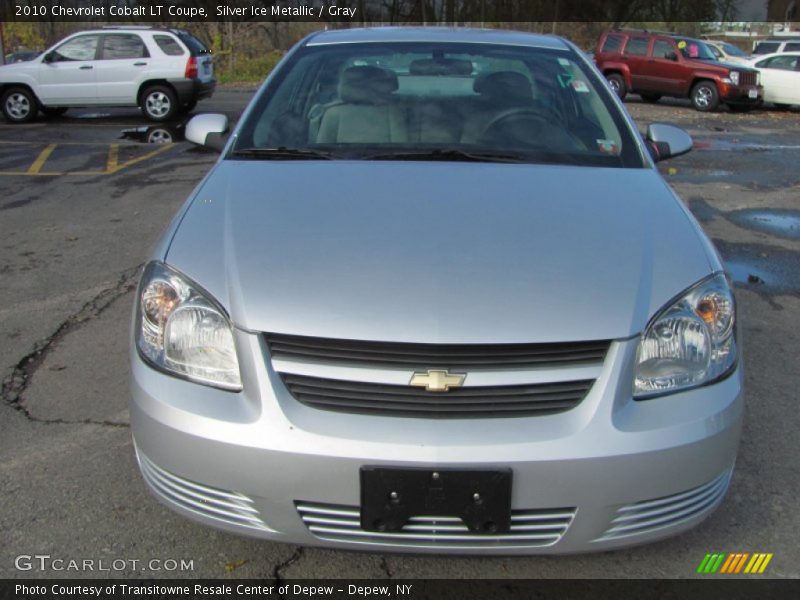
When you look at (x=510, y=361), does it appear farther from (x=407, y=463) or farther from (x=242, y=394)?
(x=242, y=394)

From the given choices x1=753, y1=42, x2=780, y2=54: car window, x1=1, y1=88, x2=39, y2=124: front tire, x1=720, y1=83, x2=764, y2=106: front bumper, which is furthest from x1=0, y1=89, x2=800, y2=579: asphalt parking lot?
x1=753, y1=42, x2=780, y2=54: car window

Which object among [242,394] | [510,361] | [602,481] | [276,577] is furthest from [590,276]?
[276,577]

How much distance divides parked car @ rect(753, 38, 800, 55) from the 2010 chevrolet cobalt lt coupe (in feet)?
71.3

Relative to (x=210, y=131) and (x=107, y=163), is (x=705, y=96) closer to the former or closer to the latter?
(x=107, y=163)

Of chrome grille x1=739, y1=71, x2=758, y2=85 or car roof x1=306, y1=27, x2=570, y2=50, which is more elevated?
car roof x1=306, y1=27, x2=570, y2=50

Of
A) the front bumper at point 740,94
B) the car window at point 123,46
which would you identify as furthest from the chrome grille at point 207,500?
the front bumper at point 740,94

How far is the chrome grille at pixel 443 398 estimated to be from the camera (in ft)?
6.68

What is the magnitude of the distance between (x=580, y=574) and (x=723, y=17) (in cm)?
5127

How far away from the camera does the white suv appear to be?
14.2 meters

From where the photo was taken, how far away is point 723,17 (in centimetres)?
4688

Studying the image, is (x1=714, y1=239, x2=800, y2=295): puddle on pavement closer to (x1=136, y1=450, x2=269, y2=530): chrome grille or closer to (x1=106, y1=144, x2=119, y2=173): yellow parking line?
(x1=136, y1=450, x2=269, y2=530): chrome grille

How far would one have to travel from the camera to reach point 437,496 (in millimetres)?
1987

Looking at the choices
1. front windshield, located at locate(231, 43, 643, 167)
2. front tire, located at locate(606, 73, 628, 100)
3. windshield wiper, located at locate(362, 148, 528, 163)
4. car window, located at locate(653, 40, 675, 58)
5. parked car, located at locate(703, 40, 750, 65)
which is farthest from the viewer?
→ parked car, located at locate(703, 40, 750, 65)

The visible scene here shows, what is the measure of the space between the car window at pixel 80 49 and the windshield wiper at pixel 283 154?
41.5ft
